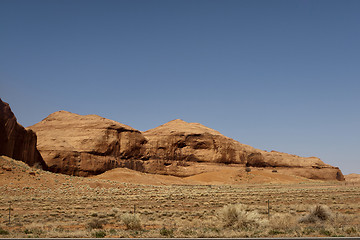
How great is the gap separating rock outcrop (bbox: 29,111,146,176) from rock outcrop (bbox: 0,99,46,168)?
390 centimetres

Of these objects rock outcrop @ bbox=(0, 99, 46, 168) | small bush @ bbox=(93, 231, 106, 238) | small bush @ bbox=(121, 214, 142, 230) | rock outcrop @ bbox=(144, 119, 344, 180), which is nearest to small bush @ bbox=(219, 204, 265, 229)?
small bush @ bbox=(121, 214, 142, 230)

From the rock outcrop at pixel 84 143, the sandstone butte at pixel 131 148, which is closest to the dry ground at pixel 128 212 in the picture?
the rock outcrop at pixel 84 143

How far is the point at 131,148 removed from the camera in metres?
68.6

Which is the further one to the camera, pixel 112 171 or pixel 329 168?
pixel 329 168

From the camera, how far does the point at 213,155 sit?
79.0m

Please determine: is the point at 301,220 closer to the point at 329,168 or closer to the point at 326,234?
the point at 326,234

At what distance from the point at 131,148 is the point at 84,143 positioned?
10.3 metres

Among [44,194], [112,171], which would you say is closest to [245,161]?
[112,171]

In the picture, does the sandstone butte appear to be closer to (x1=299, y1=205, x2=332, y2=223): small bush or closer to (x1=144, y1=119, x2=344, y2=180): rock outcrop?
(x1=144, y1=119, x2=344, y2=180): rock outcrop

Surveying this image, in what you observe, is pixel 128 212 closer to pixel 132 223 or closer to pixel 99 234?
pixel 132 223

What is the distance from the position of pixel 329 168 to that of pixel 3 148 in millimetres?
91301

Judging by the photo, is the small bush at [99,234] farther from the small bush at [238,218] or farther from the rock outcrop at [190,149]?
the rock outcrop at [190,149]

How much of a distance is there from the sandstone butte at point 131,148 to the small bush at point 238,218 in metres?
46.4

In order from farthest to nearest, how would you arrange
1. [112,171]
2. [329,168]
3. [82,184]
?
[329,168]
[112,171]
[82,184]
